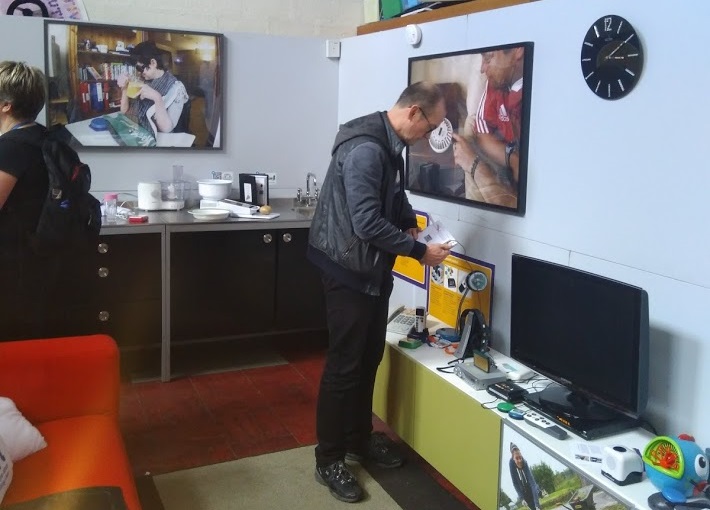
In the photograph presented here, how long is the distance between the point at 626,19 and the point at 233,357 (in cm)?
265

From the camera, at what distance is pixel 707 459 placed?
1.92 metres

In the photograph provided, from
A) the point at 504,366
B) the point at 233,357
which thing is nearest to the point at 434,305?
the point at 504,366

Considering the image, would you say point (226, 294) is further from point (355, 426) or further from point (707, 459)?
point (707, 459)

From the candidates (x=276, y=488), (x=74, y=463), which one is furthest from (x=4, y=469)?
(x=276, y=488)

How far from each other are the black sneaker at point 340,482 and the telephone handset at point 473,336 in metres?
0.61

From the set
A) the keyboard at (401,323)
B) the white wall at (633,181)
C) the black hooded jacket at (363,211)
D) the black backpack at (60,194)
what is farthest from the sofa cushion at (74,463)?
the white wall at (633,181)

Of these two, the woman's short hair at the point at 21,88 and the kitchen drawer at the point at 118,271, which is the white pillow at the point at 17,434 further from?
the kitchen drawer at the point at 118,271

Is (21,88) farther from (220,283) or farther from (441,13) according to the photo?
(441,13)

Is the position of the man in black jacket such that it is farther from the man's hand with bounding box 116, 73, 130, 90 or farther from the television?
the man's hand with bounding box 116, 73, 130, 90

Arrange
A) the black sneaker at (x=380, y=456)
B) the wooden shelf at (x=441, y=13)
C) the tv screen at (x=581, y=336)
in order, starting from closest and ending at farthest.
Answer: the tv screen at (x=581, y=336), the black sneaker at (x=380, y=456), the wooden shelf at (x=441, y=13)

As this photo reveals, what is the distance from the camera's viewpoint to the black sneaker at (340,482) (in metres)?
2.55

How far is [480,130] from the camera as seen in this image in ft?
9.62

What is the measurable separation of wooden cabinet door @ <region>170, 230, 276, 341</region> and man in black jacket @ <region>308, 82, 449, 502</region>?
1182mm

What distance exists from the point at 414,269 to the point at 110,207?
1.55 meters
